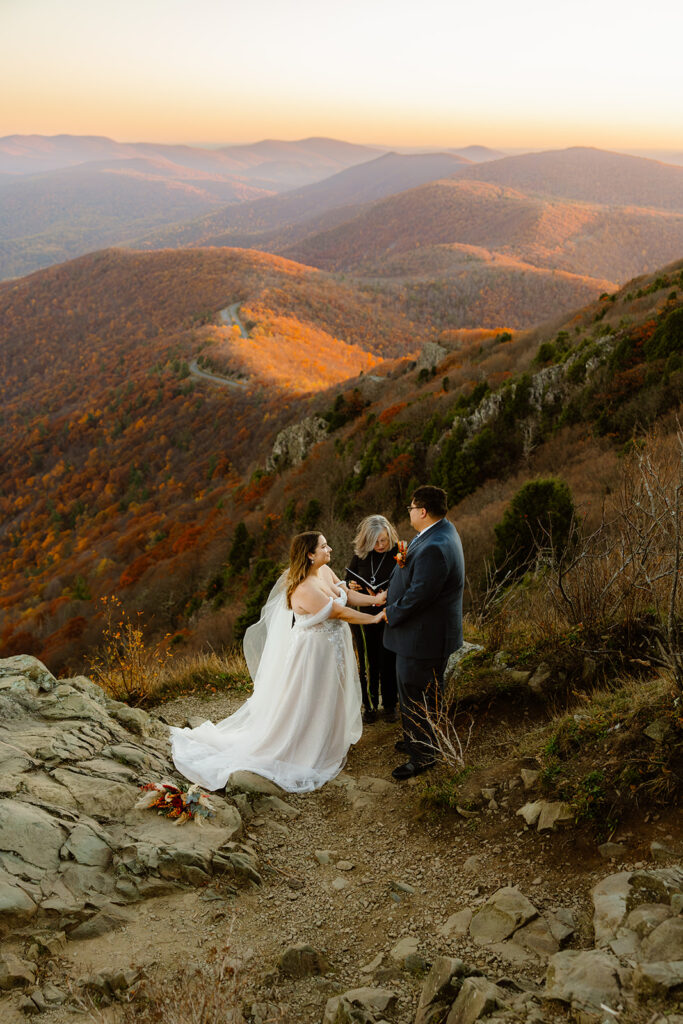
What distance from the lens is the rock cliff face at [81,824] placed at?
3.38 m

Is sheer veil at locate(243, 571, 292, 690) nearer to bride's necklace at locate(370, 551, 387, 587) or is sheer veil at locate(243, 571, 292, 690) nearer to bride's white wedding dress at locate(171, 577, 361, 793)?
bride's white wedding dress at locate(171, 577, 361, 793)

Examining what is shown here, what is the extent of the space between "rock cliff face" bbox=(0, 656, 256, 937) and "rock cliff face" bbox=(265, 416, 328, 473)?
3403 centimetres

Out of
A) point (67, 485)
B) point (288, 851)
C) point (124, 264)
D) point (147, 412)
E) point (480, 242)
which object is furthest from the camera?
point (480, 242)

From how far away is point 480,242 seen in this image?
652 feet

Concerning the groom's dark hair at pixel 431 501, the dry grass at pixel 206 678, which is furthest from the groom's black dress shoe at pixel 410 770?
the dry grass at pixel 206 678

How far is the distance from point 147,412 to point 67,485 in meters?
12.2

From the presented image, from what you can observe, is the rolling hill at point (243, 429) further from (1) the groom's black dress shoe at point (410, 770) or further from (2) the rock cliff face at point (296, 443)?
(1) the groom's black dress shoe at point (410, 770)

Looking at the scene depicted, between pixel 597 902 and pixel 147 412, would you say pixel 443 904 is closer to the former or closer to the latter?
pixel 597 902

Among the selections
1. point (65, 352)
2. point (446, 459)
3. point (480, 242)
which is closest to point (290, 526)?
point (446, 459)

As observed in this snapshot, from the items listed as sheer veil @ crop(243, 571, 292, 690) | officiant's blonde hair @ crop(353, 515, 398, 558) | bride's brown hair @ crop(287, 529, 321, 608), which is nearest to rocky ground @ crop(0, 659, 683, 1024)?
sheer veil @ crop(243, 571, 292, 690)

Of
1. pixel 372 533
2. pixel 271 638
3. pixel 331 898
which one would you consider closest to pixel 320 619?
pixel 271 638

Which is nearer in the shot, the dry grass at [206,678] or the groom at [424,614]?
the groom at [424,614]

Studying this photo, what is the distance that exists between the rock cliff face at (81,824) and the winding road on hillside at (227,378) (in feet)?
218

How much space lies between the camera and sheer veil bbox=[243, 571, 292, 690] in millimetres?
5254
